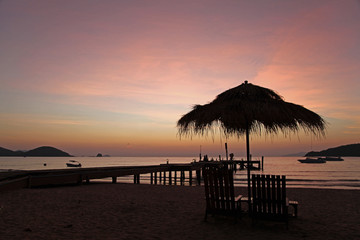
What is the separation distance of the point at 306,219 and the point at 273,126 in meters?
2.73

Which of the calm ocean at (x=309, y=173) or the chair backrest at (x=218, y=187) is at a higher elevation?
the chair backrest at (x=218, y=187)

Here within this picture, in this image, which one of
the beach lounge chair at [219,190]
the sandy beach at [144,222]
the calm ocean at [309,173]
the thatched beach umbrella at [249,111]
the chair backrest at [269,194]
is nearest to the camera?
the sandy beach at [144,222]

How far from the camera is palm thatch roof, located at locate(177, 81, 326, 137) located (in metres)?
6.24

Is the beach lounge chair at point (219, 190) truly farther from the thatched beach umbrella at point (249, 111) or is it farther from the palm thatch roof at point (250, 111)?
the palm thatch roof at point (250, 111)

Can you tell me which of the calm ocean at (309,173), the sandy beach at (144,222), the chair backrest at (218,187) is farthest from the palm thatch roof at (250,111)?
the calm ocean at (309,173)

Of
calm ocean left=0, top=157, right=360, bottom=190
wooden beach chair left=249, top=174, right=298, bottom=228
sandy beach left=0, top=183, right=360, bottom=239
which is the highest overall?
wooden beach chair left=249, top=174, right=298, bottom=228

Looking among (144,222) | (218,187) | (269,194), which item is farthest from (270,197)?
(144,222)

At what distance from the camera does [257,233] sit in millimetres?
5062

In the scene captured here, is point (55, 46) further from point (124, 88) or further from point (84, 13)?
point (124, 88)

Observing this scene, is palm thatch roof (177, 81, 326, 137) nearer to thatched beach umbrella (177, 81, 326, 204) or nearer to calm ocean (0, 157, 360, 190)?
thatched beach umbrella (177, 81, 326, 204)

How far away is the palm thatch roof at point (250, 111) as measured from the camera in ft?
20.5

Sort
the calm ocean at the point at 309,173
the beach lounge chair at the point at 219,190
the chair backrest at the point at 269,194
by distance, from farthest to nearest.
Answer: the calm ocean at the point at 309,173, the beach lounge chair at the point at 219,190, the chair backrest at the point at 269,194

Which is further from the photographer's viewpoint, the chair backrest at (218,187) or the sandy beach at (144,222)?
the chair backrest at (218,187)

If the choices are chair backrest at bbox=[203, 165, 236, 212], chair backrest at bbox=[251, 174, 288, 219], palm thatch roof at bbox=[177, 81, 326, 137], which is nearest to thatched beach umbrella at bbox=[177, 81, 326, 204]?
palm thatch roof at bbox=[177, 81, 326, 137]
